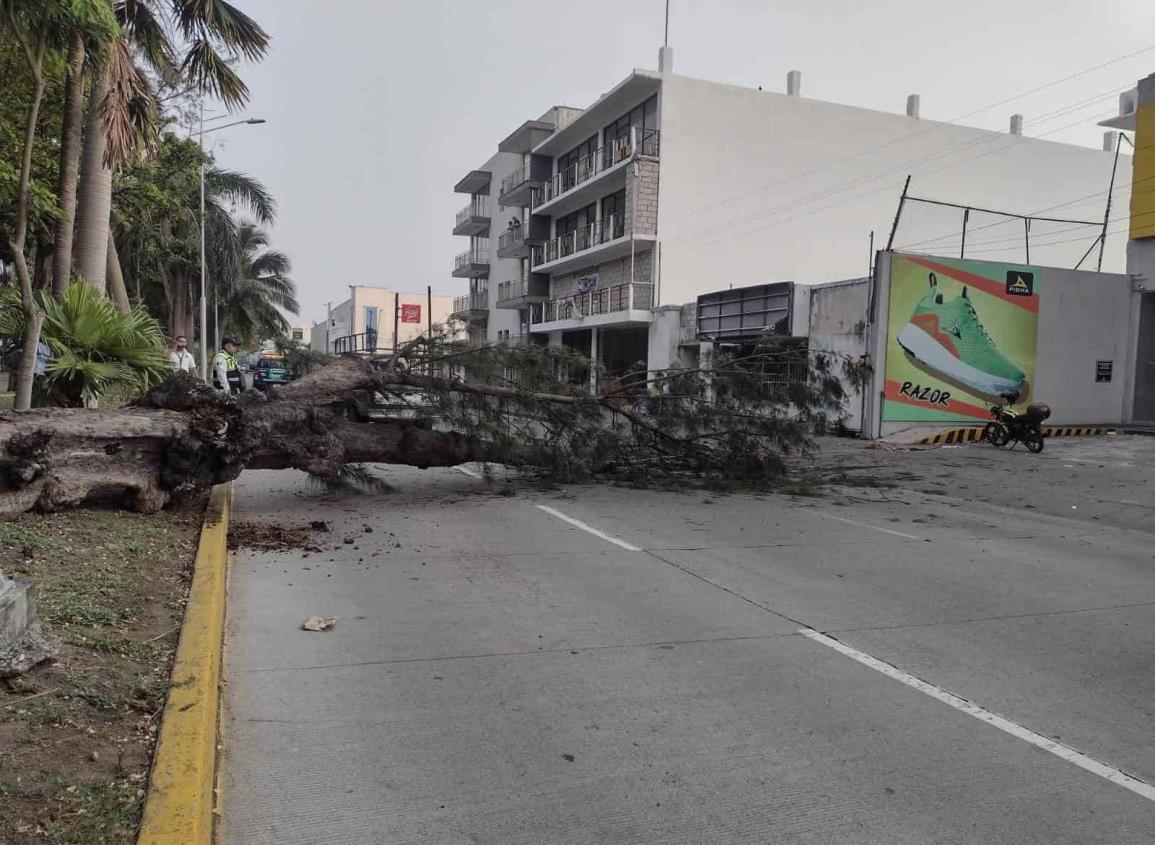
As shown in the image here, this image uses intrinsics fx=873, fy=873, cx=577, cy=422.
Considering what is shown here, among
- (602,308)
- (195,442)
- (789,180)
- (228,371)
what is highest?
(789,180)

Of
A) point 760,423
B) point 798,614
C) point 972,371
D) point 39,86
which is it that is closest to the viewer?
point 798,614

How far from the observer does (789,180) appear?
115ft

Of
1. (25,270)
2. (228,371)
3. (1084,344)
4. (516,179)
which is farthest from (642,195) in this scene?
(25,270)

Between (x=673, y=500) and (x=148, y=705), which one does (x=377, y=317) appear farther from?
(x=148, y=705)

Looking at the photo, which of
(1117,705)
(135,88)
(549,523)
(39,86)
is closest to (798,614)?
(1117,705)

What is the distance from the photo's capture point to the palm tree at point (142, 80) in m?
10.9

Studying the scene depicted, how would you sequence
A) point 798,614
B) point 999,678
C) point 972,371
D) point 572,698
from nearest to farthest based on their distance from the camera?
point 572,698
point 999,678
point 798,614
point 972,371

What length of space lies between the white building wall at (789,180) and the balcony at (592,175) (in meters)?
0.91

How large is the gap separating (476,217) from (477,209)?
1033mm

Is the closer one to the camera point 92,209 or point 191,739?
point 191,739

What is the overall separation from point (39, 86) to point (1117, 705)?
374 inches

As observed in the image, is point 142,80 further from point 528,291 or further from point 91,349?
point 528,291

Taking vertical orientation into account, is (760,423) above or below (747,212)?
below

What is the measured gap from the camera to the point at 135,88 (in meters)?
10.6
